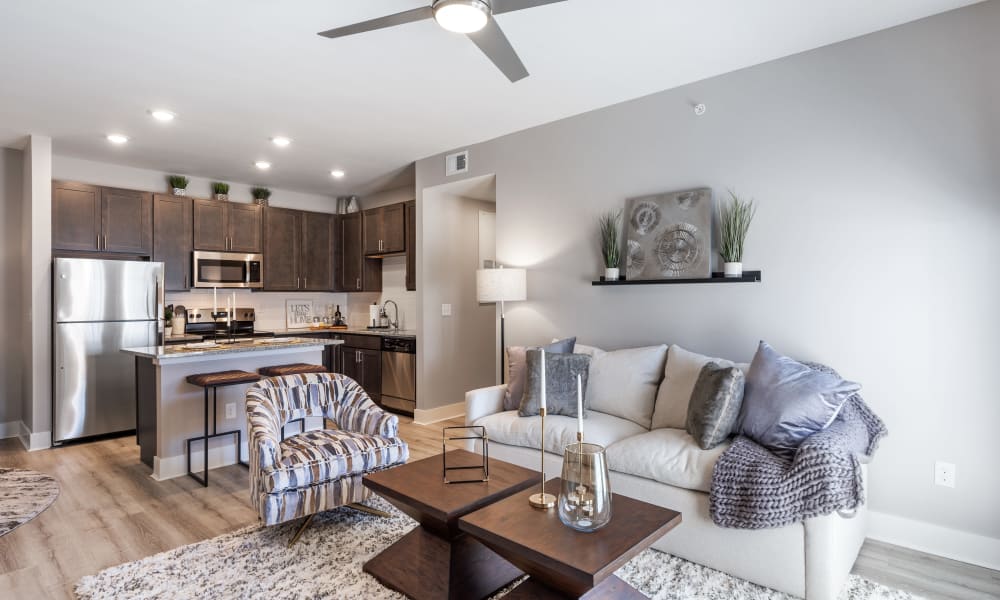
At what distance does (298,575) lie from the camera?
7.84ft

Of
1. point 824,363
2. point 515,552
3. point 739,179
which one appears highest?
point 739,179

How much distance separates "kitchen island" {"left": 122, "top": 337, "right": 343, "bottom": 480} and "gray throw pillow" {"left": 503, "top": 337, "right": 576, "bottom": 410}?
1813 mm

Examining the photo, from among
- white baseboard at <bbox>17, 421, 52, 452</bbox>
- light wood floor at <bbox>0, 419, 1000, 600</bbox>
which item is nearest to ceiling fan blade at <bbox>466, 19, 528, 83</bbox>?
light wood floor at <bbox>0, 419, 1000, 600</bbox>

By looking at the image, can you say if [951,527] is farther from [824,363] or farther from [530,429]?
[530,429]

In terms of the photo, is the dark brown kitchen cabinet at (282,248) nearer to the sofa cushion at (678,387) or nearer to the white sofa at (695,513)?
the white sofa at (695,513)

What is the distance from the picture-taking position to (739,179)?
3.29 meters

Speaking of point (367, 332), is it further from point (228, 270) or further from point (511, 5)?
point (511, 5)

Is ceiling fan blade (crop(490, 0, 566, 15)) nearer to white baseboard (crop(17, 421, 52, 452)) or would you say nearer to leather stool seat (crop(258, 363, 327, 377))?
leather stool seat (crop(258, 363, 327, 377))

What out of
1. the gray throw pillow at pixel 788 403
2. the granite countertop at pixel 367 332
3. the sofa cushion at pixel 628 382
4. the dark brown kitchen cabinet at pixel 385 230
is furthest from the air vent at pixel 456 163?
the gray throw pillow at pixel 788 403

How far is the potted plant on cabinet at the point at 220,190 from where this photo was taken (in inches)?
234

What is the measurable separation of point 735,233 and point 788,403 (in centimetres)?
114

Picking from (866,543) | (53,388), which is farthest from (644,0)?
(53,388)

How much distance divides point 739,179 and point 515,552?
8.54 ft

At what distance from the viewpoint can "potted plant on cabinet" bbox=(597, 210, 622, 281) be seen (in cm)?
378
